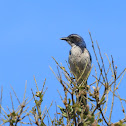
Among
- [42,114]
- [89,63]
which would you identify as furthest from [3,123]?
[89,63]

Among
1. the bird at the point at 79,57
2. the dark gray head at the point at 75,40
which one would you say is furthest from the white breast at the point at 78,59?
the dark gray head at the point at 75,40

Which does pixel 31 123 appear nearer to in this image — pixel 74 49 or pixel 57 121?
pixel 57 121

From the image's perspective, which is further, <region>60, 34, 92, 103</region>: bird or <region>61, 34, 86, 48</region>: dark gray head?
<region>61, 34, 86, 48</region>: dark gray head

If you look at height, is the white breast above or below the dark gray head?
below

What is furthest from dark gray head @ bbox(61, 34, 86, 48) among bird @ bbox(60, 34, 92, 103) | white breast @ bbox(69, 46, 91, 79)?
white breast @ bbox(69, 46, 91, 79)

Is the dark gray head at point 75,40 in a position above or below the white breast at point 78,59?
above

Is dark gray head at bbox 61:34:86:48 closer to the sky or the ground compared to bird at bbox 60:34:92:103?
closer to the sky

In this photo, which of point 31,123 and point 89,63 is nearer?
point 31,123

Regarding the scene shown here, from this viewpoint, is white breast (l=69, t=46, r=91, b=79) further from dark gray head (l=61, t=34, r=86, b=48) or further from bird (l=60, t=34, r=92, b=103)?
dark gray head (l=61, t=34, r=86, b=48)

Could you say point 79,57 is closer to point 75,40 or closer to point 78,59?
point 78,59

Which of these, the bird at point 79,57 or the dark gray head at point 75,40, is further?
the dark gray head at point 75,40

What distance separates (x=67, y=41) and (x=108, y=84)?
4549 mm

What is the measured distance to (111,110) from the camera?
4.24 m

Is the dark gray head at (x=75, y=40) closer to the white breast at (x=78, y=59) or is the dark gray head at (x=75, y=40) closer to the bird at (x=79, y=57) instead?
the bird at (x=79, y=57)
